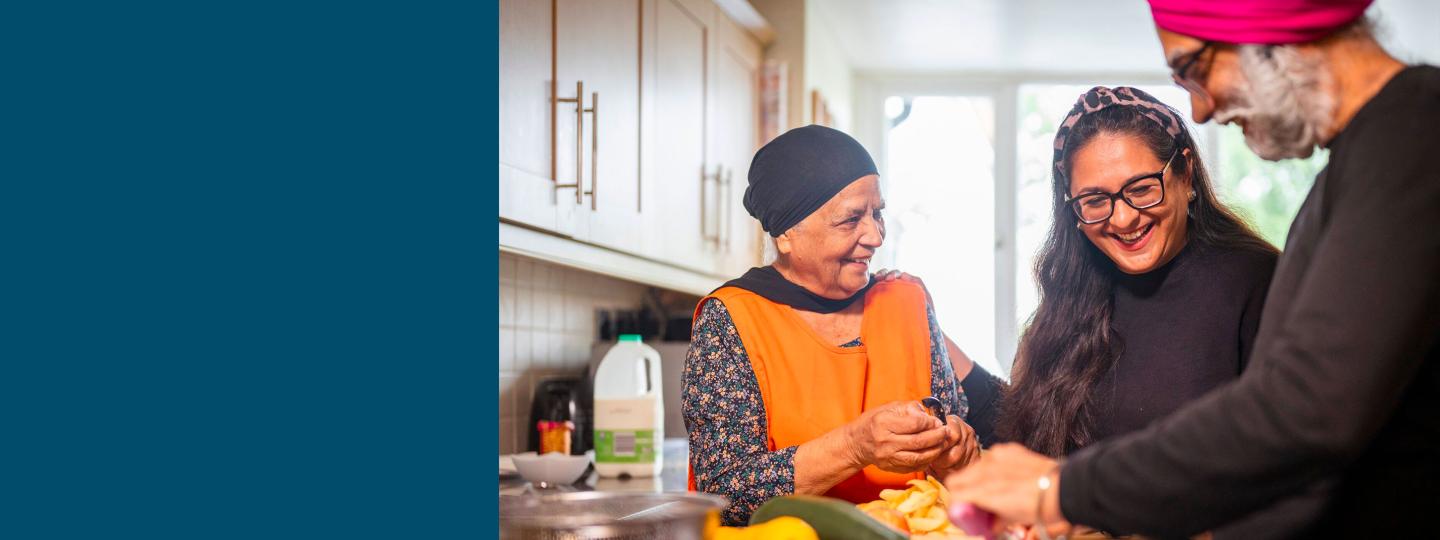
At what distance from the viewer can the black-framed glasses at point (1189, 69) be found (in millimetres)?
952

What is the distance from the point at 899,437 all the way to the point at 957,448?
0.47ft

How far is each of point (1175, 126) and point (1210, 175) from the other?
9 cm

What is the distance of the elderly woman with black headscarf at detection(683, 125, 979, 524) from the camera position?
166 cm

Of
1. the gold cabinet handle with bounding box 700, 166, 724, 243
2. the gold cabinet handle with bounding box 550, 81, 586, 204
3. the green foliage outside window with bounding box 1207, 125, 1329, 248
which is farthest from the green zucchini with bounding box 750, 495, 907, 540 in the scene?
the green foliage outside window with bounding box 1207, 125, 1329, 248

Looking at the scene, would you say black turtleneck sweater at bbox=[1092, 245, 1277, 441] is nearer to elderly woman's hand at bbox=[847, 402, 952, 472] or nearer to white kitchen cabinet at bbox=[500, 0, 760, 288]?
elderly woman's hand at bbox=[847, 402, 952, 472]

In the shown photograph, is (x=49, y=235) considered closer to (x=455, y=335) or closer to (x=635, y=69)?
(x=455, y=335)

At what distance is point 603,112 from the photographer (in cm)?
252

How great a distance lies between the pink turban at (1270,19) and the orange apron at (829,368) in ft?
3.01

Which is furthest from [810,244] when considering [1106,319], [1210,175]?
[1210,175]

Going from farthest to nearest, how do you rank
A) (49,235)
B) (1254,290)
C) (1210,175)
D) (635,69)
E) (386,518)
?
(635,69), (1210,175), (1254,290), (386,518), (49,235)

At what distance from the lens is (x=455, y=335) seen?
3.30 ft

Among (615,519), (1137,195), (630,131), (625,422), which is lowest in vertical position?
(625,422)

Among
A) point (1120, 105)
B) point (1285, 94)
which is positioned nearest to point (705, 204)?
point (1120, 105)

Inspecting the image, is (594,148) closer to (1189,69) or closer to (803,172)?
(803,172)
